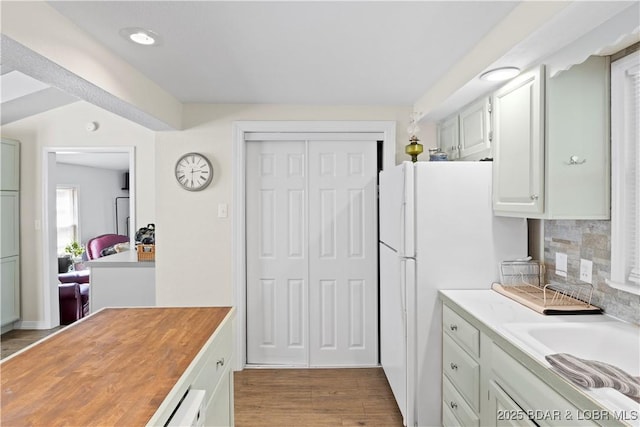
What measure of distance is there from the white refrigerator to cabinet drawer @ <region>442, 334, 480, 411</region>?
0.11 metres

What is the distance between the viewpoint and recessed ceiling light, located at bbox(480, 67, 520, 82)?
1913mm

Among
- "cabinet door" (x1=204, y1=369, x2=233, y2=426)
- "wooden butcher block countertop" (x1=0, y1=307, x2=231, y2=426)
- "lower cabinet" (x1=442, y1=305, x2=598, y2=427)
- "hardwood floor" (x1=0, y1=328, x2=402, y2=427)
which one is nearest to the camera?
"wooden butcher block countertop" (x1=0, y1=307, x2=231, y2=426)

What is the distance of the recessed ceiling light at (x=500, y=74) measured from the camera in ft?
6.28

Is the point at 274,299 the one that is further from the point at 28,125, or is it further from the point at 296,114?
the point at 28,125

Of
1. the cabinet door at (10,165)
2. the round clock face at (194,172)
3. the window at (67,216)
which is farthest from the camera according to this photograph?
the window at (67,216)

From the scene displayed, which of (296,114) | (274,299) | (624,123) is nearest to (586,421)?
(624,123)

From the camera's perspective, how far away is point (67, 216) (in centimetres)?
683

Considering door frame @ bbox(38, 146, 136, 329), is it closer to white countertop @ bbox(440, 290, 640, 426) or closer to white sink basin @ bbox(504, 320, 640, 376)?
white countertop @ bbox(440, 290, 640, 426)

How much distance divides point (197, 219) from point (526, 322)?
254 centimetres

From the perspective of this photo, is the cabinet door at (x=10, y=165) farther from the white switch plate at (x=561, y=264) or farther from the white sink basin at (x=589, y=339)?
A: the white switch plate at (x=561, y=264)

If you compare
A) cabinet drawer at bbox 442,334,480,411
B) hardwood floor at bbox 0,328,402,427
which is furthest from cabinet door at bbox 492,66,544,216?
hardwood floor at bbox 0,328,402,427

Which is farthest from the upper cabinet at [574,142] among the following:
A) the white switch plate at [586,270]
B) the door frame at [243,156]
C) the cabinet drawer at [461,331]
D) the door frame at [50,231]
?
the door frame at [50,231]

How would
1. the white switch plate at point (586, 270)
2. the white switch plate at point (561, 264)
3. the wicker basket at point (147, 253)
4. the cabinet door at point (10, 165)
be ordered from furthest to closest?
the cabinet door at point (10, 165), the wicker basket at point (147, 253), the white switch plate at point (561, 264), the white switch plate at point (586, 270)

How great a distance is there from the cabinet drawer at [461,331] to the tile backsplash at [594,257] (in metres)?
0.62
